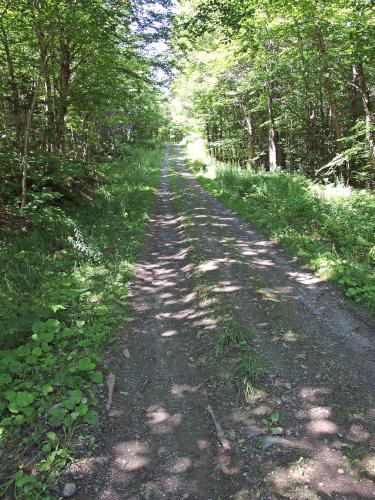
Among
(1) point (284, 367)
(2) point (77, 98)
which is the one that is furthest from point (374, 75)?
(1) point (284, 367)

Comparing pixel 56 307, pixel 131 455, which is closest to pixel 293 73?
pixel 56 307

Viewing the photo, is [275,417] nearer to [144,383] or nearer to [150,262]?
[144,383]

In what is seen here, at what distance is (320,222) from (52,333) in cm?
757

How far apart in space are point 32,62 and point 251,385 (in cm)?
971

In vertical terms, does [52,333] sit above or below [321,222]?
below

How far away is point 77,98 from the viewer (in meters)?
10.6

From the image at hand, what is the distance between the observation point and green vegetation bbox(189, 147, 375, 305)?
666 cm

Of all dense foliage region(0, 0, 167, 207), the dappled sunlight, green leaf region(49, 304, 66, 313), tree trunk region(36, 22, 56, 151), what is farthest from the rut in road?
tree trunk region(36, 22, 56, 151)

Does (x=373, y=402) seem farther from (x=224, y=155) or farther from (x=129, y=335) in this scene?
(x=224, y=155)

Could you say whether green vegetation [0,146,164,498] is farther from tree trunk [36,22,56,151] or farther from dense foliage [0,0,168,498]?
tree trunk [36,22,56,151]

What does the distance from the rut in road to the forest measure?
0.03m

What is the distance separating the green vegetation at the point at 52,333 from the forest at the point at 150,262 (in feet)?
0.08

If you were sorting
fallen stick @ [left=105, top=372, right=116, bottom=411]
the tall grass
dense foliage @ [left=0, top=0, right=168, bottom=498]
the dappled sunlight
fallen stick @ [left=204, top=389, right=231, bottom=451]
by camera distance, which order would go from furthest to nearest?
the tall grass, fallen stick @ [left=105, top=372, right=116, bottom=411], dense foliage @ [left=0, top=0, right=168, bottom=498], fallen stick @ [left=204, top=389, right=231, bottom=451], the dappled sunlight

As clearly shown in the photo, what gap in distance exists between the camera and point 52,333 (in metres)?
4.60
